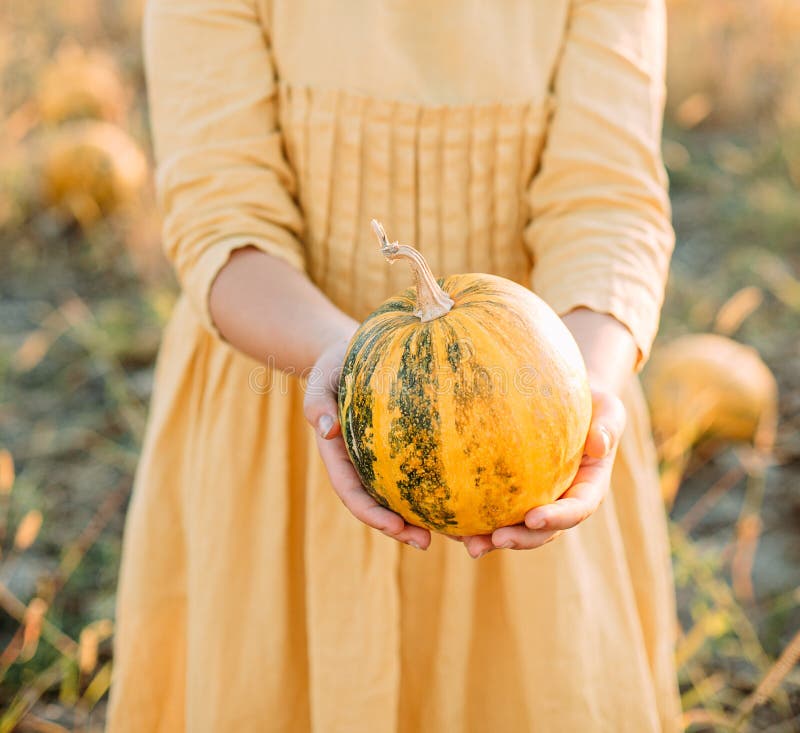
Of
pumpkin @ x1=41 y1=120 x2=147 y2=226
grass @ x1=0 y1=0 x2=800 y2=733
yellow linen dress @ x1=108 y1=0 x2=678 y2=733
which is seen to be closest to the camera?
yellow linen dress @ x1=108 y1=0 x2=678 y2=733

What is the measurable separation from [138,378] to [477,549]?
331cm

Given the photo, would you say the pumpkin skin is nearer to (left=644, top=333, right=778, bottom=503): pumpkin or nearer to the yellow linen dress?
the yellow linen dress

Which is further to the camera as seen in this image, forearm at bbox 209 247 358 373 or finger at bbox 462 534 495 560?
forearm at bbox 209 247 358 373

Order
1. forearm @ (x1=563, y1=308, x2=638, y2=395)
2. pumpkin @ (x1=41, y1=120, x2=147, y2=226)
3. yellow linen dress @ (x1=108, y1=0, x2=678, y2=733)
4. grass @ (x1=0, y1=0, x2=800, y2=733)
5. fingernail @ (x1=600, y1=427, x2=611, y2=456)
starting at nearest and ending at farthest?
fingernail @ (x1=600, y1=427, x2=611, y2=456) < forearm @ (x1=563, y1=308, x2=638, y2=395) < yellow linen dress @ (x1=108, y1=0, x2=678, y2=733) < grass @ (x1=0, y1=0, x2=800, y2=733) < pumpkin @ (x1=41, y1=120, x2=147, y2=226)

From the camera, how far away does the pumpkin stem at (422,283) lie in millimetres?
1279

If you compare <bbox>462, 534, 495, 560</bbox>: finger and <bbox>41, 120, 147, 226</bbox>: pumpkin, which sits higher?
<bbox>462, 534, 495, 560</bbox>: finger

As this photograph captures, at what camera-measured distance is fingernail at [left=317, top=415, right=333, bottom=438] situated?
1.37m

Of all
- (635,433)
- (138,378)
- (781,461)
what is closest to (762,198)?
(781,461)

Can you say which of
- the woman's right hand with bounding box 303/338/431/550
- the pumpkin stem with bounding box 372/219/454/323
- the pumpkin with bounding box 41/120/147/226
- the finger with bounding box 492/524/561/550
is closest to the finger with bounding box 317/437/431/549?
the woman's right hand with bounding box 303/338/431/550

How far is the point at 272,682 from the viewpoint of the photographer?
5.59 ft

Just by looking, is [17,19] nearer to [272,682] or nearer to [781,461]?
[781,461]

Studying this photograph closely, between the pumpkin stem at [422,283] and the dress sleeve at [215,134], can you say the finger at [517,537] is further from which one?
the dress sleeve at [215,134]

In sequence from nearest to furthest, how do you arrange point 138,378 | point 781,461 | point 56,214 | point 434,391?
point 434,391
point 781,461
point 138,378
point 56,214

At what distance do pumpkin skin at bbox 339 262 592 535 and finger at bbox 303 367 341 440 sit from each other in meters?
0.07
